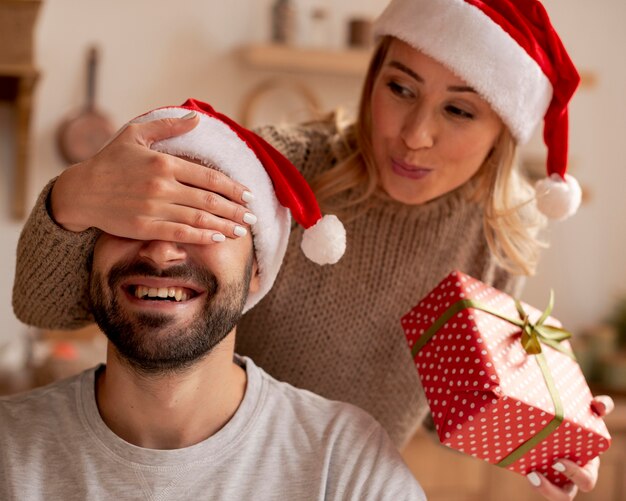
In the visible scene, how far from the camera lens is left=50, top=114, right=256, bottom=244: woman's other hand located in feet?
3.86

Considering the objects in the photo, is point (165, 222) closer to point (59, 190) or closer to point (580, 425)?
point (59, 190)

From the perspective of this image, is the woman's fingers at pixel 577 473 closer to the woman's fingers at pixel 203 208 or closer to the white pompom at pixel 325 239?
the white pompom at pixel 325 239

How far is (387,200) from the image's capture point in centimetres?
170

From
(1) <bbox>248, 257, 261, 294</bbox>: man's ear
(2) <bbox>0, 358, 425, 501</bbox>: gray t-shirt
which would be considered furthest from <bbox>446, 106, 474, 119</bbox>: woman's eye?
(2) <bbox>0, 358, 425, 501</bbox>: gray t-shirt

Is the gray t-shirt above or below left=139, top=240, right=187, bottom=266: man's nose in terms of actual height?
below

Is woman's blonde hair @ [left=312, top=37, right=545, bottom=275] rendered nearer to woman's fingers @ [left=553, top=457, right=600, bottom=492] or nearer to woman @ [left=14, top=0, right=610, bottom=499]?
woman @ [left=14, top=0, right=610, bottom=499]

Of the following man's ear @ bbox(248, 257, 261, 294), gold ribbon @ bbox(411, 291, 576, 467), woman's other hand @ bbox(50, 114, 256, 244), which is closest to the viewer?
woman's other hand @ bbox(50, 114, 256, 244)

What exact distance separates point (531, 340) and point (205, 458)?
1.74ft

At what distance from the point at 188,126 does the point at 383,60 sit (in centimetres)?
55

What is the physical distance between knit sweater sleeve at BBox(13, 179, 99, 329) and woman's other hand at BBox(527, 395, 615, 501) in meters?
0.78

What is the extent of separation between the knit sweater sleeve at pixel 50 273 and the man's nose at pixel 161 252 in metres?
0.12

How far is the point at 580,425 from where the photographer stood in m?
1.29

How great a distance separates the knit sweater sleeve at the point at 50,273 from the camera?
4.25 ft

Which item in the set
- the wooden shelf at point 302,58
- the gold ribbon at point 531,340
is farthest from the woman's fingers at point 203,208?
the wooden shelf at point 302,58
